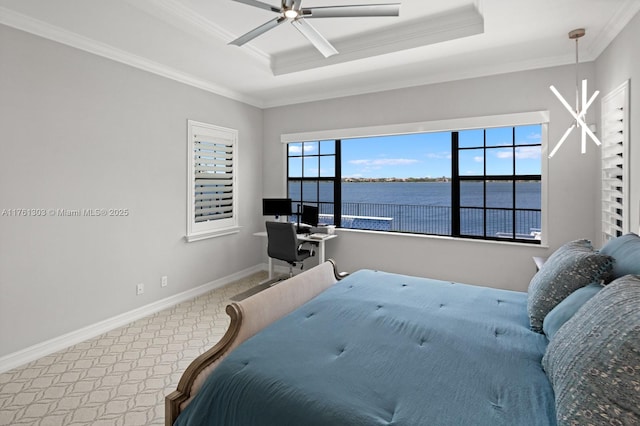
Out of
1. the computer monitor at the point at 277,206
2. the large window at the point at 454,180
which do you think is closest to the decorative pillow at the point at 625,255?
the large window at the point at 454,180

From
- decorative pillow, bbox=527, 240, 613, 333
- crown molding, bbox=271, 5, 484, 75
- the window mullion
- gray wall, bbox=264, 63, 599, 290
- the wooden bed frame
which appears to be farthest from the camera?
the window mullion

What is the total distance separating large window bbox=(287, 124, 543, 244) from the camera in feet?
12.2

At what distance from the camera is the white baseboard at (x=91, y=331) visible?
266 cm

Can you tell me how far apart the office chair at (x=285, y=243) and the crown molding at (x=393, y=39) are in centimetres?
189

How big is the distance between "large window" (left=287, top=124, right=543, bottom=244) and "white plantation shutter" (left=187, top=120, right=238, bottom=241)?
967 millimetres

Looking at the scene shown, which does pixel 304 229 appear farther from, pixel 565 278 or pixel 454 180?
pixel 565 278

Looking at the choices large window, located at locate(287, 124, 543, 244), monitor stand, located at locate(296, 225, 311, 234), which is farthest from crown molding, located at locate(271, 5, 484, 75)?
monitor stand, located at locate(296, 225, 311, 234)

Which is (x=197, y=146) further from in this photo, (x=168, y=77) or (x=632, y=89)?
(x=632, y=89)

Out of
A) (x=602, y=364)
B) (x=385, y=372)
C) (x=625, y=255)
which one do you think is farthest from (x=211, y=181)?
A: (x=602, y=364)

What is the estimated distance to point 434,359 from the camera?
142cm

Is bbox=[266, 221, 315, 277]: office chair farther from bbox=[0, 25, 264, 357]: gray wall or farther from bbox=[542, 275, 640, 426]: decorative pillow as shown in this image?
Answer: bbox=[542, 275, 640, 426]: decorative pillow

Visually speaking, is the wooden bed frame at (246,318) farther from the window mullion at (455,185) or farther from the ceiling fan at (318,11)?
the window mullion at (455,185)

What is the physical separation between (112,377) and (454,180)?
3.92m

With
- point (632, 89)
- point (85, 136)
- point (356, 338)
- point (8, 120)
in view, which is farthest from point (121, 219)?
point (632, 89)
